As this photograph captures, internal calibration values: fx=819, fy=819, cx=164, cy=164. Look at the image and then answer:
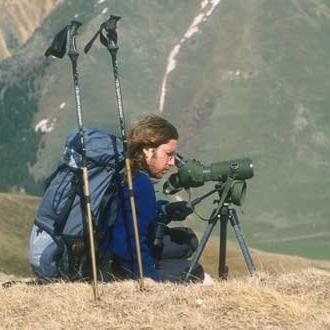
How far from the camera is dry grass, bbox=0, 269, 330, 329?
9930mm

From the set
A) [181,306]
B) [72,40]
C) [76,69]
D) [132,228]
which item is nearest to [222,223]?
[132,228]

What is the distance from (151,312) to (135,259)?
1.66 m

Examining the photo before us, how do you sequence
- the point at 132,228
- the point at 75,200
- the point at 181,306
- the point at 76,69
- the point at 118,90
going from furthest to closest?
1. the point at 118,90
2. the point at 76,69
3. the point at 75,200
4. the point at 132,228
5. the point at 181,306

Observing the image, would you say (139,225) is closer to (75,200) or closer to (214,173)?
(75,200)

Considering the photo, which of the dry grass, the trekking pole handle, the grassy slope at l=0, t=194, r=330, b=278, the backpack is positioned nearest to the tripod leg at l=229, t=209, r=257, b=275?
the dry grass

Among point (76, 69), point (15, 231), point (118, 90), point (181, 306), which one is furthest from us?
point (15, 231)

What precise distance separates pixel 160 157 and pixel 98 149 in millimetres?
932

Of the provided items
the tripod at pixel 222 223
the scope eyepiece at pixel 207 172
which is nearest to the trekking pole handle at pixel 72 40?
the scope eyepiece at pixel 207 172

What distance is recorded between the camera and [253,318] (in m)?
9.91

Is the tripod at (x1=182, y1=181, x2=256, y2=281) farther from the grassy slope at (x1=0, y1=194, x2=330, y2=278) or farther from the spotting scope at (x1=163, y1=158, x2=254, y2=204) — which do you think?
the grassy slope at (x1=0, y1=194, x2=330, y2=278)

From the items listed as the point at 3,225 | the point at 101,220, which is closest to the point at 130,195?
the point at 101,220

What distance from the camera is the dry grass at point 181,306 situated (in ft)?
32.6

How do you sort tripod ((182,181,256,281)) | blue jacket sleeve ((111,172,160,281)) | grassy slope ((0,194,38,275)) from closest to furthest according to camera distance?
1. blue jacket sleeve ((111,172,160,281))
2. tripod ((182,181,256,281))
3. grassy slope ((0,194,38,275))

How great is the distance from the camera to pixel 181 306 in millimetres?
10578
